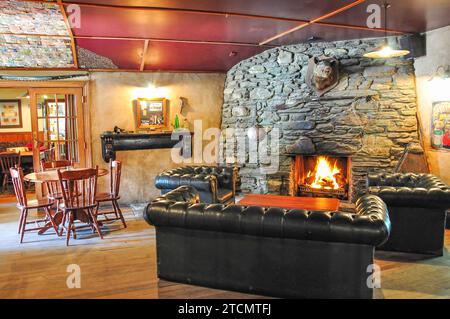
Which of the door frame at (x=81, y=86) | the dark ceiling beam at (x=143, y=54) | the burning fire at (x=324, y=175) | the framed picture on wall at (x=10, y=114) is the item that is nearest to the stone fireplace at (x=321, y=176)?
the burning fire at (x=324, y=175)

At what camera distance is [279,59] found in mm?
6082

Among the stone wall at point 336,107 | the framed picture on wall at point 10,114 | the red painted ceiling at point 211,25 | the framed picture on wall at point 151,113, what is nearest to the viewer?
the red painted ceiling at point 211,25

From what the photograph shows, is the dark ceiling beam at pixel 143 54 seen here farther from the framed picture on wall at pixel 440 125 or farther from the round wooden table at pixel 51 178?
the framed picture on wall at pixel 440 125

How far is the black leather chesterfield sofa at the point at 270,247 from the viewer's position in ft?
9.07

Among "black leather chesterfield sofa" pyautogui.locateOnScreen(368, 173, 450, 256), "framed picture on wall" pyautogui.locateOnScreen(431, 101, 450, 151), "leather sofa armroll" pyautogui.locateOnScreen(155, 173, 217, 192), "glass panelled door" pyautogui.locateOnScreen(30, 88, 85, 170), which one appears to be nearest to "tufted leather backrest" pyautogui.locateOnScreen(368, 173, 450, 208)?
"black leather chesterfield sofa" pyautogui.locateOnScreen(368, 173, 450, 256)

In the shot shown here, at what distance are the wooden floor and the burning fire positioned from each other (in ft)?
6.12

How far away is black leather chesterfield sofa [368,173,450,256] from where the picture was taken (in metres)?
3.78

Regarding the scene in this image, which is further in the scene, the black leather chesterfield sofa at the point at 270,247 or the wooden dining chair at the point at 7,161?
the wooden dining chair at the point at 7,161

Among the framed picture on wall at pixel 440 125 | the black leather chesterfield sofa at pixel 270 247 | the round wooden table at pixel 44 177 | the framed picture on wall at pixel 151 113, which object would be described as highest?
the framed picture on wall at pixel 151 113

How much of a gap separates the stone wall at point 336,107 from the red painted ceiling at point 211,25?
0.99 ft

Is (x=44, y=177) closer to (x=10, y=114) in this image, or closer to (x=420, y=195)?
(x=420, y=195)
